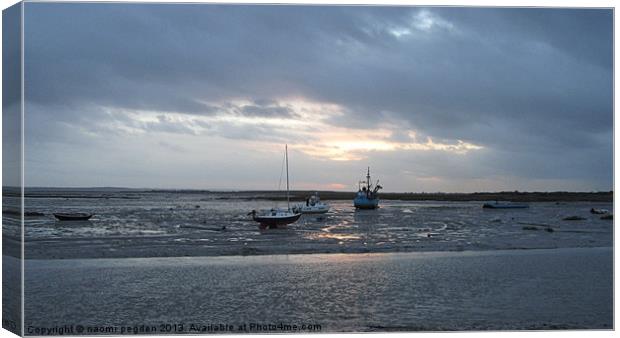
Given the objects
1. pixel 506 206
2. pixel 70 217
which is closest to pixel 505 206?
pixel 506 206

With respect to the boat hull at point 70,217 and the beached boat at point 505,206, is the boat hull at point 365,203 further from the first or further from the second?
the boat hull at point 70,217

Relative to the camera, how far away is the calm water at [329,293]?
7.70 metres

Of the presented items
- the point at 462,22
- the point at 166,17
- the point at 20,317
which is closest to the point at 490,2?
the point at 462,22

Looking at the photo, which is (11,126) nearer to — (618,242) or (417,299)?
(417,299)

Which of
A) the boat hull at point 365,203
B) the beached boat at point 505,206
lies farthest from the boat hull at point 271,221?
the beached boat at point 505,206

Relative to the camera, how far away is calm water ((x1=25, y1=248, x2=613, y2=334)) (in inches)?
303

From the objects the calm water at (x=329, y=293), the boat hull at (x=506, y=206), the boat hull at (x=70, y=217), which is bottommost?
the calm water at (x=329, y=293)

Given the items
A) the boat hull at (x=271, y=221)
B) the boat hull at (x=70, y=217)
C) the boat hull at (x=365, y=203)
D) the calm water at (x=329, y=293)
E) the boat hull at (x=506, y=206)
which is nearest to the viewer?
the calm water at (x=329, y=293)

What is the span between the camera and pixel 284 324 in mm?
7434

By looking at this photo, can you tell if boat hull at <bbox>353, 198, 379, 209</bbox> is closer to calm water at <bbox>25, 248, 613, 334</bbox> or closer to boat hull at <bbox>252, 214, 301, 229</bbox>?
boat hull at <bbox>252, 214, 301, 229</bbox>

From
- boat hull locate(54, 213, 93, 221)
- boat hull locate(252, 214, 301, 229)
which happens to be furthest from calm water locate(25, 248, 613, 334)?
boat hull locate(54, 213, 93, 221)

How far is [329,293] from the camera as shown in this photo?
9062mm

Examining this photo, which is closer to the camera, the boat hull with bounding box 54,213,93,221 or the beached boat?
the boat hull with bounding box 54,213,93,221

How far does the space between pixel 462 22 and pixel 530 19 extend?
87cm
